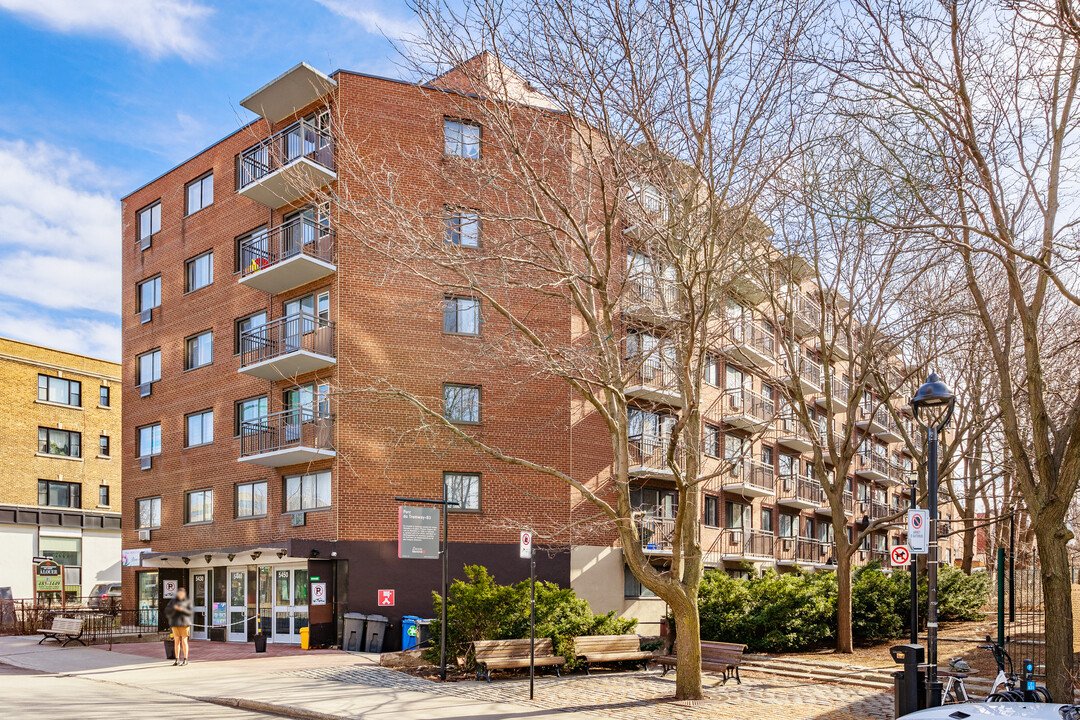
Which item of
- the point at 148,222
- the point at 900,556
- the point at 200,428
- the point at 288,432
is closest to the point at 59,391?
the point at 148,222

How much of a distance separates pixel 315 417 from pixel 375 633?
6248mm

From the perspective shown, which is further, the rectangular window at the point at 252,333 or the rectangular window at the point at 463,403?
the rectangular window at the point at 252,333

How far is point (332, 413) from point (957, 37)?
746 inches

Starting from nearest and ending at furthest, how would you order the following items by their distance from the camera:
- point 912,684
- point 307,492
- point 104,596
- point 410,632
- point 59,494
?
point 912,684 < point 410,632 < point 307,492 < point 104,596 < point 59,494

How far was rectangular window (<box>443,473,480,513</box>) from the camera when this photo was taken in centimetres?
2702

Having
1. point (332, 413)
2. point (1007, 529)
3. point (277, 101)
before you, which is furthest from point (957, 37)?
point (1007, 529)

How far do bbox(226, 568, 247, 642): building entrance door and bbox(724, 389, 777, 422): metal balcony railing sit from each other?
59.9 ft

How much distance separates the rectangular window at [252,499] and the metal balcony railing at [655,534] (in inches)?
473

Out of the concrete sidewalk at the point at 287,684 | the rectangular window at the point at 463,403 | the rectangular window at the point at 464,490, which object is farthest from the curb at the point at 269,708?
the rectangular window at the point at 463,403

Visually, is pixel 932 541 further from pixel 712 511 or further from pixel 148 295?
pixel 148 295

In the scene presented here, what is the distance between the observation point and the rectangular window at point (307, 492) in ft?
88.5

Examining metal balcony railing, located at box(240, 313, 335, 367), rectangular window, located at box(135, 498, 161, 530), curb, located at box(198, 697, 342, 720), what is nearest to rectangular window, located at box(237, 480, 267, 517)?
metal balcony railing, located at box(240, 313, 335, 367)

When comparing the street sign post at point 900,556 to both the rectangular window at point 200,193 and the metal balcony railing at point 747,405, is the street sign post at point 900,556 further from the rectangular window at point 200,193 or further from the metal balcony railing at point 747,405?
the rectangular window at point 200,193

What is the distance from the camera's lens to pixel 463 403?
27297 millimetres
